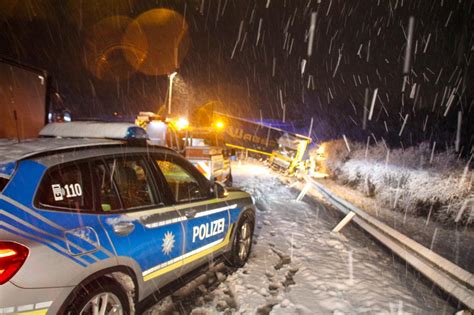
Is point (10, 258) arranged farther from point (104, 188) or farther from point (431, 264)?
point (431, 264)

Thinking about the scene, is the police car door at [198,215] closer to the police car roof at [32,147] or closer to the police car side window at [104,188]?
the police car side window at [104,188]

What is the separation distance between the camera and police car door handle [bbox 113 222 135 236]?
2803 mm

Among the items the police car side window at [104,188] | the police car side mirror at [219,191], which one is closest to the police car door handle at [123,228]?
the police car side window at [104,188]

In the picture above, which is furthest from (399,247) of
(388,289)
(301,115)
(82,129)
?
(301,115)

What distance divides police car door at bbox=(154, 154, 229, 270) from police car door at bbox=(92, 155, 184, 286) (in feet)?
0.57

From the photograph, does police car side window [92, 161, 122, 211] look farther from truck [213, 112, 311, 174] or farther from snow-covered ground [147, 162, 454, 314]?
truck [213, 112, 311, 174]

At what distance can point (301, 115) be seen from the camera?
149ft

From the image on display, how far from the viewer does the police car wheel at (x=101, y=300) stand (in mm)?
2457

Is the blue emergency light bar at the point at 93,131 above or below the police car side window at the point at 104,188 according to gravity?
above

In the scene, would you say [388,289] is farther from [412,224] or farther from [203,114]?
[203,114]

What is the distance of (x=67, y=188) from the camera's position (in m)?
2.67

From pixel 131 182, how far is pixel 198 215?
812 mm

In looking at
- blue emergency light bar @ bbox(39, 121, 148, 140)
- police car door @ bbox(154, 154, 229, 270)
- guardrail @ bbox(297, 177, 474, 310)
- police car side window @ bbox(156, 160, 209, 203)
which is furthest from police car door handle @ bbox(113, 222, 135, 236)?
guardrail @ bbox(297, 177, 474, 310)

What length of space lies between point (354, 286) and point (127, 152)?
3.35 metres
